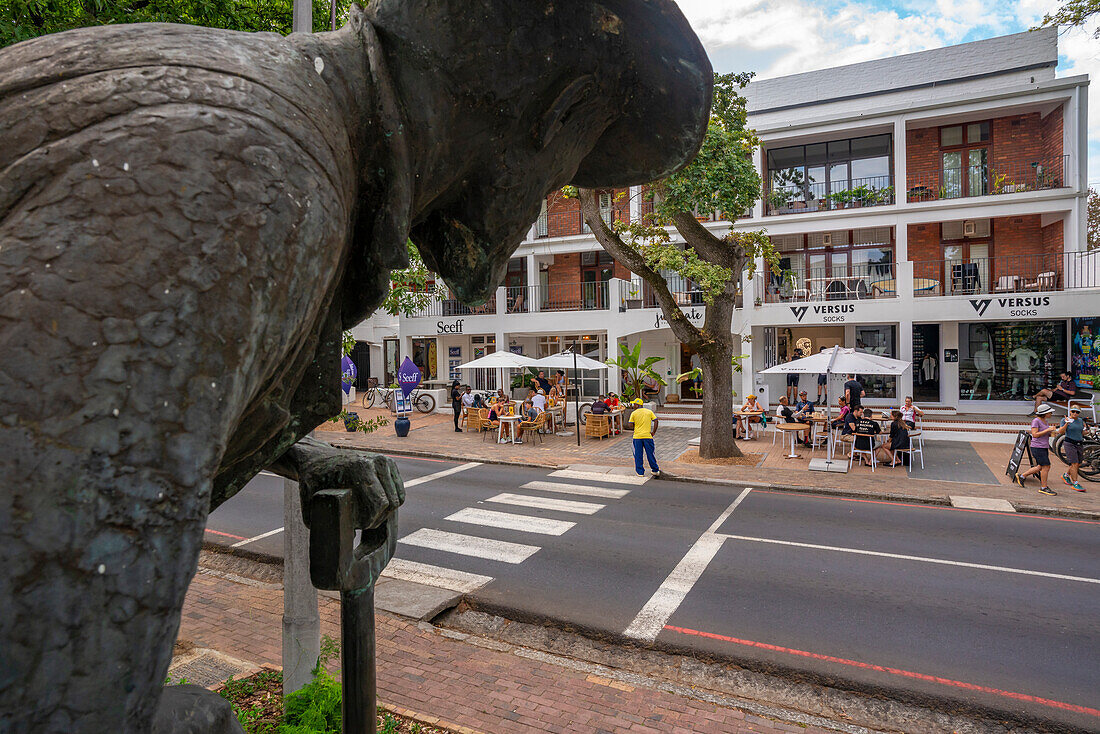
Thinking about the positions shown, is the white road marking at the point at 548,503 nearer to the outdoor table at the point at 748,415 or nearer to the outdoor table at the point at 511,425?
the outdoor table at the point at 511,425

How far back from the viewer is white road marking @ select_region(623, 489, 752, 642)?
6.89 metres

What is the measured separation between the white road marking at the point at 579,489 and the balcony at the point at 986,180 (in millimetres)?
16977

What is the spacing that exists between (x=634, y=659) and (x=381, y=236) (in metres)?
5.95

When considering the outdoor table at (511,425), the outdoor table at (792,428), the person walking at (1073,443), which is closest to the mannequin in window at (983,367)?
the outdoor table at (792,428)

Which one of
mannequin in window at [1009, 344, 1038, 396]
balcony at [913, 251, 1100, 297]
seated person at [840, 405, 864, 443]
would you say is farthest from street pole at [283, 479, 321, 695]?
mannequin in window at [1009, 344, 1038, 396]

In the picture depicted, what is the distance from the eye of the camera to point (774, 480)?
46.8ft

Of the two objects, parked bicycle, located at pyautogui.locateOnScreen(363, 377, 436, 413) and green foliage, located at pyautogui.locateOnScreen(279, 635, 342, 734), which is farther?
parked bicycle, located at pyautogui.locateOnScreen(363, 377, 436, 413)

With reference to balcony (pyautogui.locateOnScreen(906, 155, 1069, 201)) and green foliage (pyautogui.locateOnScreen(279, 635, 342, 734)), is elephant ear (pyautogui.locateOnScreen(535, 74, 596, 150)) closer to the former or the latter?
green foliage (pyautogui.locateOnScreen(279, 635, 342, 734))

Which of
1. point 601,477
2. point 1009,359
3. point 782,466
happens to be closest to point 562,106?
point 601,477

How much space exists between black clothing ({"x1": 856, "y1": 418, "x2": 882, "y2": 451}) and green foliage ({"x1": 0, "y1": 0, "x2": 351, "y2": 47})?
47.3ft

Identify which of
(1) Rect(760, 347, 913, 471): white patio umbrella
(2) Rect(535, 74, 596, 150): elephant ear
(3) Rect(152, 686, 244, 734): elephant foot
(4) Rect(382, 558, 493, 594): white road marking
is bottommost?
(4) Rect(382, 558, 493, 594): white road marking

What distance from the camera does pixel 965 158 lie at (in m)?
24.2

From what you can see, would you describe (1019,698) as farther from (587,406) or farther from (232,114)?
(587,406)

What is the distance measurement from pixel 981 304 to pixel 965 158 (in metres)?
6.61
